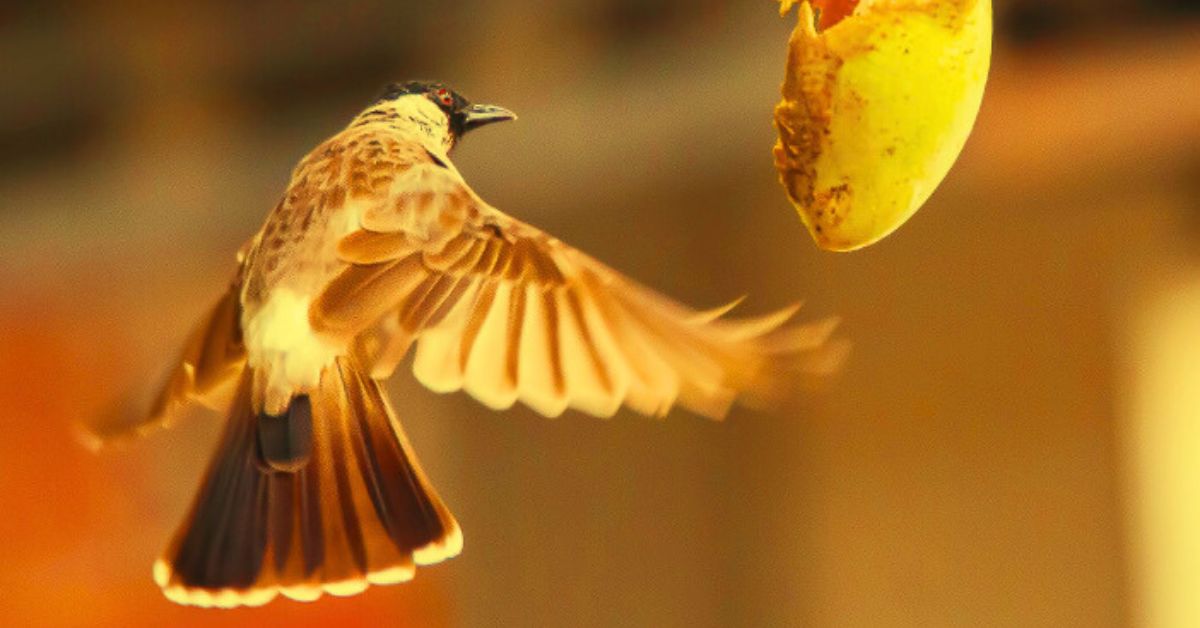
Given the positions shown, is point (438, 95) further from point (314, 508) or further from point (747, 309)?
point (747, 309)

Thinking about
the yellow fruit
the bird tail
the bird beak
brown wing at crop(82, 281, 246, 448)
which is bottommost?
the bird tail

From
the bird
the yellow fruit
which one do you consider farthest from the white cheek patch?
the yellow fruit

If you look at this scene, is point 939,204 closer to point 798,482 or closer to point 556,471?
point 798,482

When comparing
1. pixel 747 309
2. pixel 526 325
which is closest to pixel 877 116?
pixel 526 325

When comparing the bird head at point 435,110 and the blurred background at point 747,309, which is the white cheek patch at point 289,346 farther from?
the blurred background at point 747,309

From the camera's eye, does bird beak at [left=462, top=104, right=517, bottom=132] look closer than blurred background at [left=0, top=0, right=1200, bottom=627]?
Yes

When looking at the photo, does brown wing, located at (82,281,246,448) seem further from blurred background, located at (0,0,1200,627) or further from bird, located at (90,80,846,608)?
blurred background, located at (0,0,1200,627)
